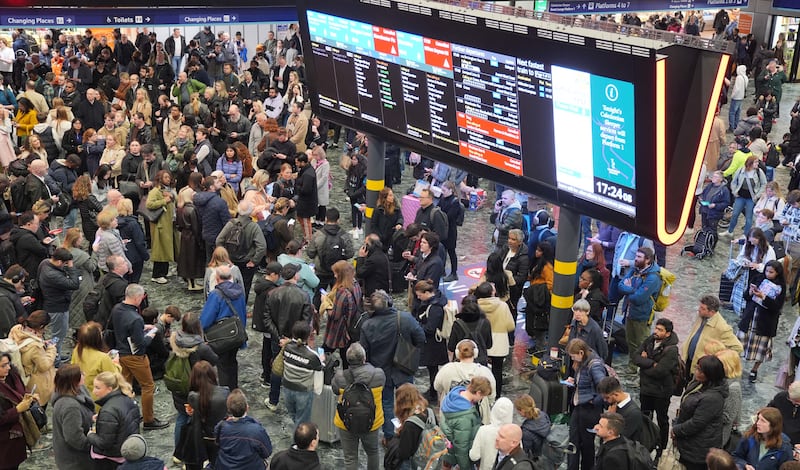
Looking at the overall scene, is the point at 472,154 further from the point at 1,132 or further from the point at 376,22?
the point at 1,132

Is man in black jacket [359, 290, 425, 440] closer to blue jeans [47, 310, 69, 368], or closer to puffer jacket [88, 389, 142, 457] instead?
→ puffer jacket [88, 389, 142, 457]

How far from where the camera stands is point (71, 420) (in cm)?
825

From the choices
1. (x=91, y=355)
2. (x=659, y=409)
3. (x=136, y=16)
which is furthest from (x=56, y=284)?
(x=136, y=16)

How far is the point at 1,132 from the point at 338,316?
806 centimetres

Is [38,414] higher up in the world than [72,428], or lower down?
lower down

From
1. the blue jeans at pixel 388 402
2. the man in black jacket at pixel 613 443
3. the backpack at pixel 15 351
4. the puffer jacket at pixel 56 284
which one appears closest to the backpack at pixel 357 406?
the blue jeans at pixel 388 402

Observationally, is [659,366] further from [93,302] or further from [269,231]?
[93,302]

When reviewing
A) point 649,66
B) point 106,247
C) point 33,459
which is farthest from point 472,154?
point 33,459

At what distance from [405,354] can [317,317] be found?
151 cm

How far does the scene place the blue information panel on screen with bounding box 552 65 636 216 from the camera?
903 centimetres

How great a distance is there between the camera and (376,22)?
12.1 metres

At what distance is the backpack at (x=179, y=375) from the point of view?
930 cm

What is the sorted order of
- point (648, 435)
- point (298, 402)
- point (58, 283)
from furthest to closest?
point (58, 283), point (298, 402), point (648, 435)

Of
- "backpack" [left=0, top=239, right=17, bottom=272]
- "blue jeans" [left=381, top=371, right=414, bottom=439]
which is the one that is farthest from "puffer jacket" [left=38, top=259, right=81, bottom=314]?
"blue jeans" [left=381, top=371, right=414, bottom=439]
